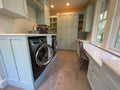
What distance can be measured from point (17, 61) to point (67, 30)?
3.48 metres

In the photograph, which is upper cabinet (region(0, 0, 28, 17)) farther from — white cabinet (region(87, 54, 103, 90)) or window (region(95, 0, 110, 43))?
window (region(95, 0, 110, 43))

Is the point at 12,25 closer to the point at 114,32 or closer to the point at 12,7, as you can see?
the point at 12,7

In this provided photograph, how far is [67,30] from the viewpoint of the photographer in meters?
4.23

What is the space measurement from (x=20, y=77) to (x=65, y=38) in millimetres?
3392

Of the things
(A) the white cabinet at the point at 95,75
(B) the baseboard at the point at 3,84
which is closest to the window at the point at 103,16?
(A) the white cabinet at the point at 95,75

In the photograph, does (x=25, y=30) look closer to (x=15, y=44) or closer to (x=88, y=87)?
(x=15, y=44)

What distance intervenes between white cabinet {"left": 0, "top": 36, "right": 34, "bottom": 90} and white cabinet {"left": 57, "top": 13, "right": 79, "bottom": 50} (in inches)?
131

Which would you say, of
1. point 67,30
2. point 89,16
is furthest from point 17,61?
point 67,30

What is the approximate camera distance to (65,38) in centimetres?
433

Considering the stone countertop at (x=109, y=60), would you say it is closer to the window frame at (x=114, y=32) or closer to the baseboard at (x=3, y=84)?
the window frame at (x=114, y=32)

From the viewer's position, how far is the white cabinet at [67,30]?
403 centimetres

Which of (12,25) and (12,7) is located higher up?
(12,7)

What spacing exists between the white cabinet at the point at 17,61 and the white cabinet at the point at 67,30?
333cm

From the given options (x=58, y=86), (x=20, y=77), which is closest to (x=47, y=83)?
(x=58, y=86)
